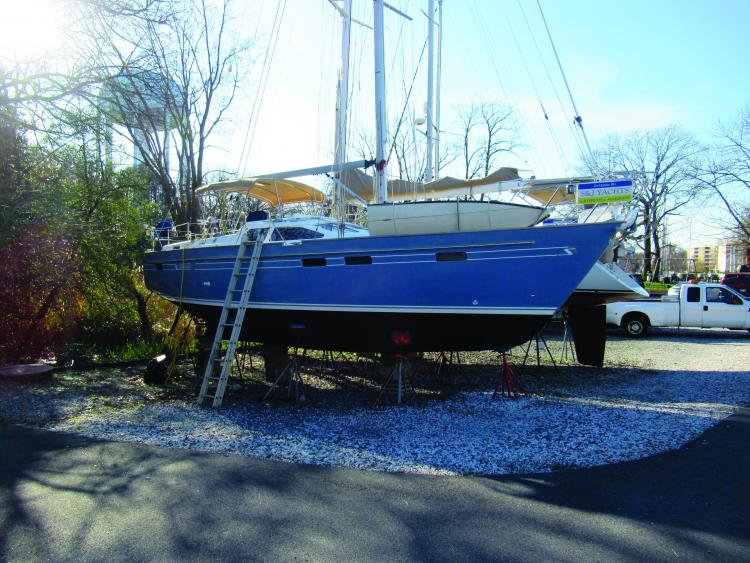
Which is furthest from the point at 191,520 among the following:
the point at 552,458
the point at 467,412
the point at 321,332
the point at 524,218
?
the point at 524,218

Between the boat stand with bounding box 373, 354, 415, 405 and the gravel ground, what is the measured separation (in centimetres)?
21

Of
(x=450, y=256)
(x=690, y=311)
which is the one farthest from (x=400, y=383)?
(x=690, y=311)

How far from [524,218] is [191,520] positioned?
5.70 metres

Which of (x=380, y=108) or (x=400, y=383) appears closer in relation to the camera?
(x=400, y=383)

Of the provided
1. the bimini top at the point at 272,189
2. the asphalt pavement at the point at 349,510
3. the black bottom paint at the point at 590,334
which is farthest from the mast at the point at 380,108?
the asphalt pavement at the point at 349,510

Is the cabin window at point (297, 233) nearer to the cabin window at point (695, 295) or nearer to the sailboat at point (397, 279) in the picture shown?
the sailboat at point (397, 279)

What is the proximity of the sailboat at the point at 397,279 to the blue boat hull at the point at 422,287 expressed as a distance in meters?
0.01

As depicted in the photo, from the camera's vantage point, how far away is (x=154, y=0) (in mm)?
8836

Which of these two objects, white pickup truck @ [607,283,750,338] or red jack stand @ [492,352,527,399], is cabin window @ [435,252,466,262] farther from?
white pickup truck @ [607,283,750,338]

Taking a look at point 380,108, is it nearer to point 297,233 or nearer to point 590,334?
point 297,233

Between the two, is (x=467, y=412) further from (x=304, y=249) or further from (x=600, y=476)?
(x=304, y=249)

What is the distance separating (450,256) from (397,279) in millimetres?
842

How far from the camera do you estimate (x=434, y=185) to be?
11.0 metres

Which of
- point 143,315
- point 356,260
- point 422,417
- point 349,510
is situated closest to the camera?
point 349,510
